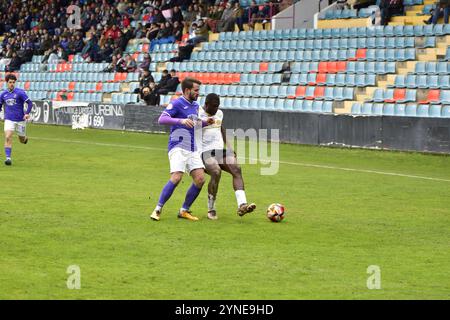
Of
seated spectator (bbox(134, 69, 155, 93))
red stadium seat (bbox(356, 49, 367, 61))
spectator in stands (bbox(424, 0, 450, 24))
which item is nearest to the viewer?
spectator in stands (bbox(424, 0, 450, 24))

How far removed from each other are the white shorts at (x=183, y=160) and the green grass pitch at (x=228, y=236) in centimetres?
81

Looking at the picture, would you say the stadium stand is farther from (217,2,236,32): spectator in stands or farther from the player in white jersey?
the player in white jersey

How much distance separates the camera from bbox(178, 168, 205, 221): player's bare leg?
45.7 feet

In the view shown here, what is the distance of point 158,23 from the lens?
42.9 meters

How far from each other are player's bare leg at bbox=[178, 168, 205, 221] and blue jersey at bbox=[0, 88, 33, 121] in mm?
10027

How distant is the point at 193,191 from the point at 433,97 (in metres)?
14.9

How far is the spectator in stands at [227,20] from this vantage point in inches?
1527

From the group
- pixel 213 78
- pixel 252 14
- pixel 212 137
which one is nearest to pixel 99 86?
pixel 213 78

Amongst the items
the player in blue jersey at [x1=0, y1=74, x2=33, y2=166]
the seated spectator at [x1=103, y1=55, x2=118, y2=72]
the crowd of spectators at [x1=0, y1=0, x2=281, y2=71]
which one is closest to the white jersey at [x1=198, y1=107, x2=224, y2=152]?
the player in blue jersey at [x1=0, y1=74, x2=33, y2=166]

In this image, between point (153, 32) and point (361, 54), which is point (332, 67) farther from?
point (153, 32)

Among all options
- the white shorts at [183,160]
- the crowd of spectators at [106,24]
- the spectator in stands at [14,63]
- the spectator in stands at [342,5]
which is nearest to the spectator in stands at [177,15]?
the crowd of spectators at [106,24]

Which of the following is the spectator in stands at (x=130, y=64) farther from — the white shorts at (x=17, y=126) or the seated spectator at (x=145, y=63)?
the white shorts at (x=17, y=126)

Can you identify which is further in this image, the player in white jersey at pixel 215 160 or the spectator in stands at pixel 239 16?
the spectator in stands at pixel 239 16
